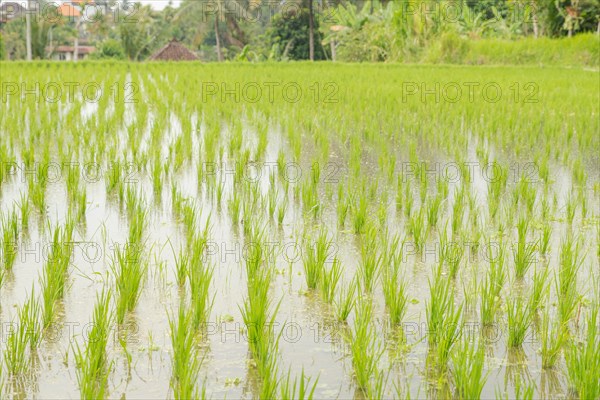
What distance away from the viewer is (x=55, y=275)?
93.1 inches

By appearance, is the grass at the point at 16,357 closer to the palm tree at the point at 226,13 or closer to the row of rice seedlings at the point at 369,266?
the row of rice seedlings at the point at 369,266

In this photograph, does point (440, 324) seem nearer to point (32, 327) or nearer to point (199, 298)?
point (199, 298)

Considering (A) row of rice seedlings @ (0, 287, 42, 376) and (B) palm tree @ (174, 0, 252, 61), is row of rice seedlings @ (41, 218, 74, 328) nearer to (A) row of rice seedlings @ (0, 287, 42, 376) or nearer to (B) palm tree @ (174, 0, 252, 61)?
(A) row of rice seedlings @ (0, 287, 42, 376)

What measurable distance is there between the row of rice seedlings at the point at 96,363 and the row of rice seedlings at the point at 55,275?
0.64 ft

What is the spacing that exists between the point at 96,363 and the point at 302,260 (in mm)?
1129

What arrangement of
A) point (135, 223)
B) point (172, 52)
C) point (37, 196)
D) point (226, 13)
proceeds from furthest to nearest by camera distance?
point (226, 13)
point (172, 52)
point (37, 196)
point (135, 223)

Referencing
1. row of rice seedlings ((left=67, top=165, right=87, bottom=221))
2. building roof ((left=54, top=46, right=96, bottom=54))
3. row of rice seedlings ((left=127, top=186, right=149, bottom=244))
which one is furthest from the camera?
building roof ((left=54, top=46, right=96, bottom=54))

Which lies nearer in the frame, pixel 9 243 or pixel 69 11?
pixel 9 243

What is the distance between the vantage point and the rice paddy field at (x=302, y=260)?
1.89 meters

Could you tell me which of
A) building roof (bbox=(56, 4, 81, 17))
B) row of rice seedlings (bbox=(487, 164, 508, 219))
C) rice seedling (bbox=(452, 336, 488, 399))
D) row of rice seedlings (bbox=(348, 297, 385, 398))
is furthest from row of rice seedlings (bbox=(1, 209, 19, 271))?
building roof (bbox=(56, 4, 81, 17))

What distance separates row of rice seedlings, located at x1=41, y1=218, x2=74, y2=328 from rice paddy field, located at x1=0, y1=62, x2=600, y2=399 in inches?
0.5

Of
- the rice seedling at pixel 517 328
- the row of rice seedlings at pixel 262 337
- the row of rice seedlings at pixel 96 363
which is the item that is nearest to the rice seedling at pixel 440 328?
the rice seedling at pixel 517 328

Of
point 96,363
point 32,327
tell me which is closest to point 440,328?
point 96,363

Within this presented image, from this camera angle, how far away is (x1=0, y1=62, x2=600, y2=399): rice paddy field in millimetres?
1894
